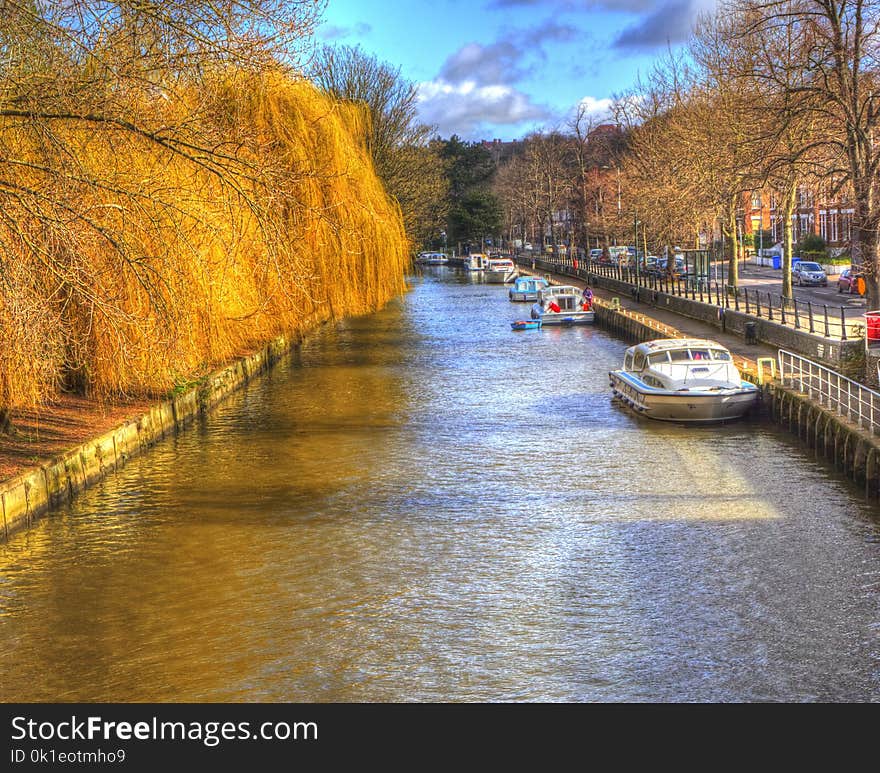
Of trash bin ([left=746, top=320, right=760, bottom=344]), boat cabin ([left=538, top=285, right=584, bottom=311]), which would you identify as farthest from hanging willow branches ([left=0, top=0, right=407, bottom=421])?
boat cabin ([left=538, top=285, right=584, bottom=311])

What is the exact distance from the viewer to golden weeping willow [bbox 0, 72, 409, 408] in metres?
15.0

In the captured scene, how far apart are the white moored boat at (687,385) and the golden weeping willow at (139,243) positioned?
1043 centimetres

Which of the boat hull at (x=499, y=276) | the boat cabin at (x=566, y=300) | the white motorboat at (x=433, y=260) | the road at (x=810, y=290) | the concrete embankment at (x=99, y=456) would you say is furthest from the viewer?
the white motorboat at (x=433, y=260)

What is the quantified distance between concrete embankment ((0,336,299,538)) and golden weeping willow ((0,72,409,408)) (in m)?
0.78

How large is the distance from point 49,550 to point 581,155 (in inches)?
3675

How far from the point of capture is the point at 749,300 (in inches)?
2010

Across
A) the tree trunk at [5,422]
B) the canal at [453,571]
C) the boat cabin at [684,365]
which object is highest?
the tree trunk at [5,422]

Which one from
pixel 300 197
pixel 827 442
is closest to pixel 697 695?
pixel 827 442

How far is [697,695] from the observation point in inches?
512

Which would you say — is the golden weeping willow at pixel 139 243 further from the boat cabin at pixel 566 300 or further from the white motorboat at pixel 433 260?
the white motorboat at pixel 433 260

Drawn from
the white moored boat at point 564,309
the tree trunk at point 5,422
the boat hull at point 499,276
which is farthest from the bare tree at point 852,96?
the boat hull at point 499,276

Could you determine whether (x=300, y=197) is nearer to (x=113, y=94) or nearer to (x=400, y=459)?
(x=400, y=459)

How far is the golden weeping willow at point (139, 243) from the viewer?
591 inches

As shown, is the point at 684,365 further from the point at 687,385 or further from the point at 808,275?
the point at 808,275
